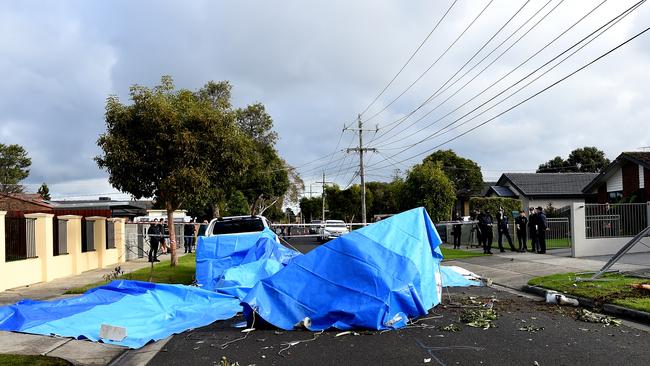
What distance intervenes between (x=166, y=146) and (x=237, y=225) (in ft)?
10.6

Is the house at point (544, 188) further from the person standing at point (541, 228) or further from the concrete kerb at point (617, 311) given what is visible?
the concrete kerb at point (617, 311)

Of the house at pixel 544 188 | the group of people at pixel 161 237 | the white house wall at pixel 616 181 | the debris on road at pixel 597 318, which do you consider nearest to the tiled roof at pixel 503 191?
the house at pixel 544 188

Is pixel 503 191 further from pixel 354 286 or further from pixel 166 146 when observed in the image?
pixel 354 286

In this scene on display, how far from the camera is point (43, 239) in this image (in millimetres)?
15602

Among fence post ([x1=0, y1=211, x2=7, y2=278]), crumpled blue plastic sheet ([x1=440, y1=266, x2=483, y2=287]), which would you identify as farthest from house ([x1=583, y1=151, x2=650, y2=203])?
fence post ([x1=0, y1=211, x2=7, y2=278])

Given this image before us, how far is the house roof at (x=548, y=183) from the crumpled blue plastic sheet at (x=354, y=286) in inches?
1629

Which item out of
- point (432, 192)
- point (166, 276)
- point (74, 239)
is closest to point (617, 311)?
point (166, 276)

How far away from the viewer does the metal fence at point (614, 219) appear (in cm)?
1934

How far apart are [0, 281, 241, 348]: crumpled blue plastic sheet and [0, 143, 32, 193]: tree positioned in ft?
161

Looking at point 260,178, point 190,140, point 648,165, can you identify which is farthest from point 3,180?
point 648,165

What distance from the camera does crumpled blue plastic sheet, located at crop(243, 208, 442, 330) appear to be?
8.34 meters

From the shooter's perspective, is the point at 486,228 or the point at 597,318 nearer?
the point at 597,318

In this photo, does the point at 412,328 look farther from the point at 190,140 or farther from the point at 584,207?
the point at 584,207

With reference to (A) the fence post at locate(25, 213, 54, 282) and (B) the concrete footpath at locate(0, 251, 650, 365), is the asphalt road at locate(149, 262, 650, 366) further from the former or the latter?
(A) the fence post at locate(25, 213, 54, 282)
